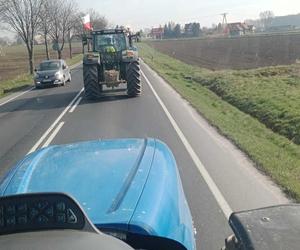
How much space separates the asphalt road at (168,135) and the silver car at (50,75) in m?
4.33

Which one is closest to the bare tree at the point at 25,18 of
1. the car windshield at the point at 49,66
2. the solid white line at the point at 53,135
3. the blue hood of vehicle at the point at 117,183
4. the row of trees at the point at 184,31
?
the car windshield at the point at 49,66

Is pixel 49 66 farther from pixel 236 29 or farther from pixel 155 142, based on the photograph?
pixel 236 29

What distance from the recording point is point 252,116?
1488 centimetres

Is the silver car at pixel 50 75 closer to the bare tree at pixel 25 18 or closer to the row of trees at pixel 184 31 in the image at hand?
the bare tree at pixel 25 18

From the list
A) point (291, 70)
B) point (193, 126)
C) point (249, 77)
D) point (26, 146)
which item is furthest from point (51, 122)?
point (291, 70)

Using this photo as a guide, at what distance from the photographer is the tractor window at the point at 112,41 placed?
20430 mm

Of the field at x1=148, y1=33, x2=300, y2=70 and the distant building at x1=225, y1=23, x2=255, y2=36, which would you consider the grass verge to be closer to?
the field at x1=148, y1=33, x2=300, y2=70

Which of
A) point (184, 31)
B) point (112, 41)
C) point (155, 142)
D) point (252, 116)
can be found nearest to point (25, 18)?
point (112, 41)

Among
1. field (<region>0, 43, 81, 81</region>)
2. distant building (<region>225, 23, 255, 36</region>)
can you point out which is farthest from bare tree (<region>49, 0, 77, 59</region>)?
distant building (<region>225, 23, 255, 36</region>)

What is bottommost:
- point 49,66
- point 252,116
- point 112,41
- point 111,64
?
point 252,116

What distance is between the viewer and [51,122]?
1404 centimetres

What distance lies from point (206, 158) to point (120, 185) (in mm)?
6037

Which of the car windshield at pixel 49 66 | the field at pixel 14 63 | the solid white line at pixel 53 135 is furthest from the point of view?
the field at pixel 14 63

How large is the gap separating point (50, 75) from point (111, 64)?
7.80 meters
